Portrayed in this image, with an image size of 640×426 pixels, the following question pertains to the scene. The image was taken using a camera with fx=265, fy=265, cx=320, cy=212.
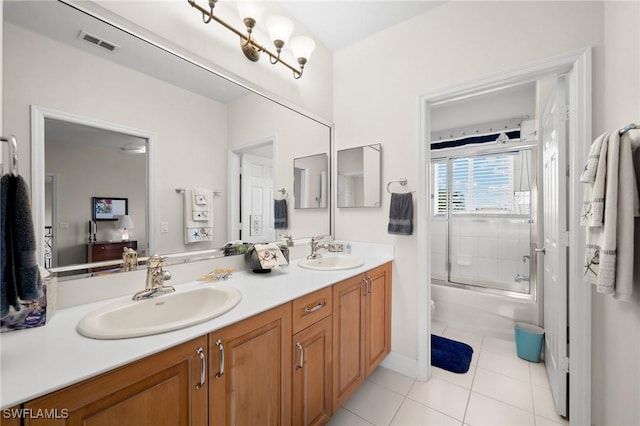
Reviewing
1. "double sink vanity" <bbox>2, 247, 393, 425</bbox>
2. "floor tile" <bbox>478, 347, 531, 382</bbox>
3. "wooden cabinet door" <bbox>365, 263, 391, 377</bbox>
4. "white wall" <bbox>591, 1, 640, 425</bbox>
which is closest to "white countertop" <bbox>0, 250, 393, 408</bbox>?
"double sink vanity" <bbox>2, 247, 393, 425</bbox>

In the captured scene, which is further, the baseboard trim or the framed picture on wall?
the baseboard trim

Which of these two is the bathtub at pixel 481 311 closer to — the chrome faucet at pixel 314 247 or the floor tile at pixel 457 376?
the floor tile at pixel 457 376

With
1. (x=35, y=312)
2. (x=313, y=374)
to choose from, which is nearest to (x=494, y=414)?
(x=313, y=374)

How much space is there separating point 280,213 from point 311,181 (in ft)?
1.46

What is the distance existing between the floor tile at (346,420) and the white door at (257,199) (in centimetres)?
119

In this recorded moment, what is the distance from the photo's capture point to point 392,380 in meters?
1.97

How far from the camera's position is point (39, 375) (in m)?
0.61

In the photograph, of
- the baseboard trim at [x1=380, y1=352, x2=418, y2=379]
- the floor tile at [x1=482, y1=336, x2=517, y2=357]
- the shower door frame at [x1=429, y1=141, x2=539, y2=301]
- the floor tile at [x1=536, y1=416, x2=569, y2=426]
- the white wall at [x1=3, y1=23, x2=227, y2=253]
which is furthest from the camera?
the shower door frame at [x1=429, y1=141, x2=539, y2=301]

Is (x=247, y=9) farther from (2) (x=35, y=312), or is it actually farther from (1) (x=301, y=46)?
(2) (x=35, y=312)

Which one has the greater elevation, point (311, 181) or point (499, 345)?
point (311, 181)

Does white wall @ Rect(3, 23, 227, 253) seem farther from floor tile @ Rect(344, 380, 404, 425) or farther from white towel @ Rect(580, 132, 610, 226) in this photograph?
white towel @ Rect(580, 132, 610, 226)

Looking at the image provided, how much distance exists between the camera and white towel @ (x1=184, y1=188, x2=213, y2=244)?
56.1 inches

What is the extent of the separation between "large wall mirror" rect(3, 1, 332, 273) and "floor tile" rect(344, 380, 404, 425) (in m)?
1.32

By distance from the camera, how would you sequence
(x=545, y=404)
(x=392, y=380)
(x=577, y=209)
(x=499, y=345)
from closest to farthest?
1. (x=577, y=209)
2. (x=545, y=404)
3. (x=392, y=380)
4. (x=499, y=345)
